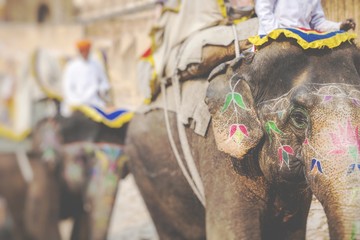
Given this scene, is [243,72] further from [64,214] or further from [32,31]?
[32,31]

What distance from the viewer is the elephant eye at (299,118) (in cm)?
→ 245

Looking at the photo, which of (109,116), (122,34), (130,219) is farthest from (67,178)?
(122,34)

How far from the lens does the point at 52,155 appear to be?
5.97 m

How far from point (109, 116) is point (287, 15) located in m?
2.68

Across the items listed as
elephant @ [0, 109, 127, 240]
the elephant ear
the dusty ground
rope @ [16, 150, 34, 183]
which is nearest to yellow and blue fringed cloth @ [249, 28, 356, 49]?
the elephant ear

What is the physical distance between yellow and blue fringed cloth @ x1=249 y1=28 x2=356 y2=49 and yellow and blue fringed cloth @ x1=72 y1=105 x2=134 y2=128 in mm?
2620

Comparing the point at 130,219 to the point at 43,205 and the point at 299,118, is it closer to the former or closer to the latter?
the point at 43,205

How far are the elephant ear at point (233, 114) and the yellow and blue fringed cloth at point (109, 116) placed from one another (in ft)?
7.80

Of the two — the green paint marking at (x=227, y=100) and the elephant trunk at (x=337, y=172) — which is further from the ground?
the green paint marking at (x=227, y=100)

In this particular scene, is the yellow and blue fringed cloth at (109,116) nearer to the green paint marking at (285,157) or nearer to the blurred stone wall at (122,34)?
the blurred stone wall at (122,34)

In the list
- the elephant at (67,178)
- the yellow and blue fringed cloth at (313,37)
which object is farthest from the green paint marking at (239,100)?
the elephant at (67,178)

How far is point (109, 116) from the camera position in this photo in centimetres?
535

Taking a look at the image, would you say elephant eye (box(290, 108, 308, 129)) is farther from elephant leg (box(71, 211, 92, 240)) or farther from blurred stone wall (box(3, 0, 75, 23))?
blurred stone wall (box(3, 0, 75, 23))

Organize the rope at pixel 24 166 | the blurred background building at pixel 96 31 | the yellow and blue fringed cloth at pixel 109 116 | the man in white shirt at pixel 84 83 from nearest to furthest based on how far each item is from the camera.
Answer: the yellow and blue fringed cloth at pixel 109 116 → the man in white shirt at pixel 84 83 → the rope at pixel 24 166 → the blurred background building at pixel 96 31
